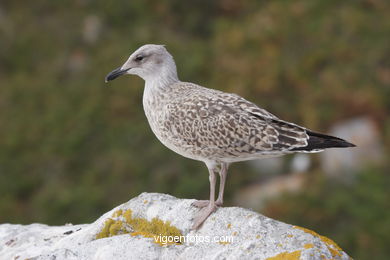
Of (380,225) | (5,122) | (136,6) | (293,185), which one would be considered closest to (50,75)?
(5,122)

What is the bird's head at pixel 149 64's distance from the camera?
8.16 meters

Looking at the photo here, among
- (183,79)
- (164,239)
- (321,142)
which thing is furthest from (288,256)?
(183,79)

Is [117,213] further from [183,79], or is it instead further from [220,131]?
[183,79]

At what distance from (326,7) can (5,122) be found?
983 cm

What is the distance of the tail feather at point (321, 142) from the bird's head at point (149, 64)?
2209 mm

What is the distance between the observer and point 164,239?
6605 millimetres

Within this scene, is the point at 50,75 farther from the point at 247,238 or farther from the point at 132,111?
the point at 247,238

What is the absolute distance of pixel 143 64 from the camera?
8.20m

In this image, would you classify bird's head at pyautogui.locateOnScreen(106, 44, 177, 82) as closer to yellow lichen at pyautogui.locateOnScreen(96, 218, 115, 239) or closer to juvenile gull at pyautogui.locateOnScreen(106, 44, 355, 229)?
juvenile gull at pyautogui.locateOnScreen(106, 44, 355, 229)

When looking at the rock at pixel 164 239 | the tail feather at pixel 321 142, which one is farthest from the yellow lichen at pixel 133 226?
the tail feather at pixel 321 142

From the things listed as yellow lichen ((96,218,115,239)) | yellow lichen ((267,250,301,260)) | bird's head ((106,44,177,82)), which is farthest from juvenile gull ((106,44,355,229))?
yellow lichen ((267,250,301,260))

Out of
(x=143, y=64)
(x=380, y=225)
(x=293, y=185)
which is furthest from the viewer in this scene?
(x=293, y=185)

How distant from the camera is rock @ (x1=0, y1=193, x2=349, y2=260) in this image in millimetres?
6086

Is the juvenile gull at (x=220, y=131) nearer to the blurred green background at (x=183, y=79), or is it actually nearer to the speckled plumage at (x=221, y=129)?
the speckled plumage at (x=221, y=129)
